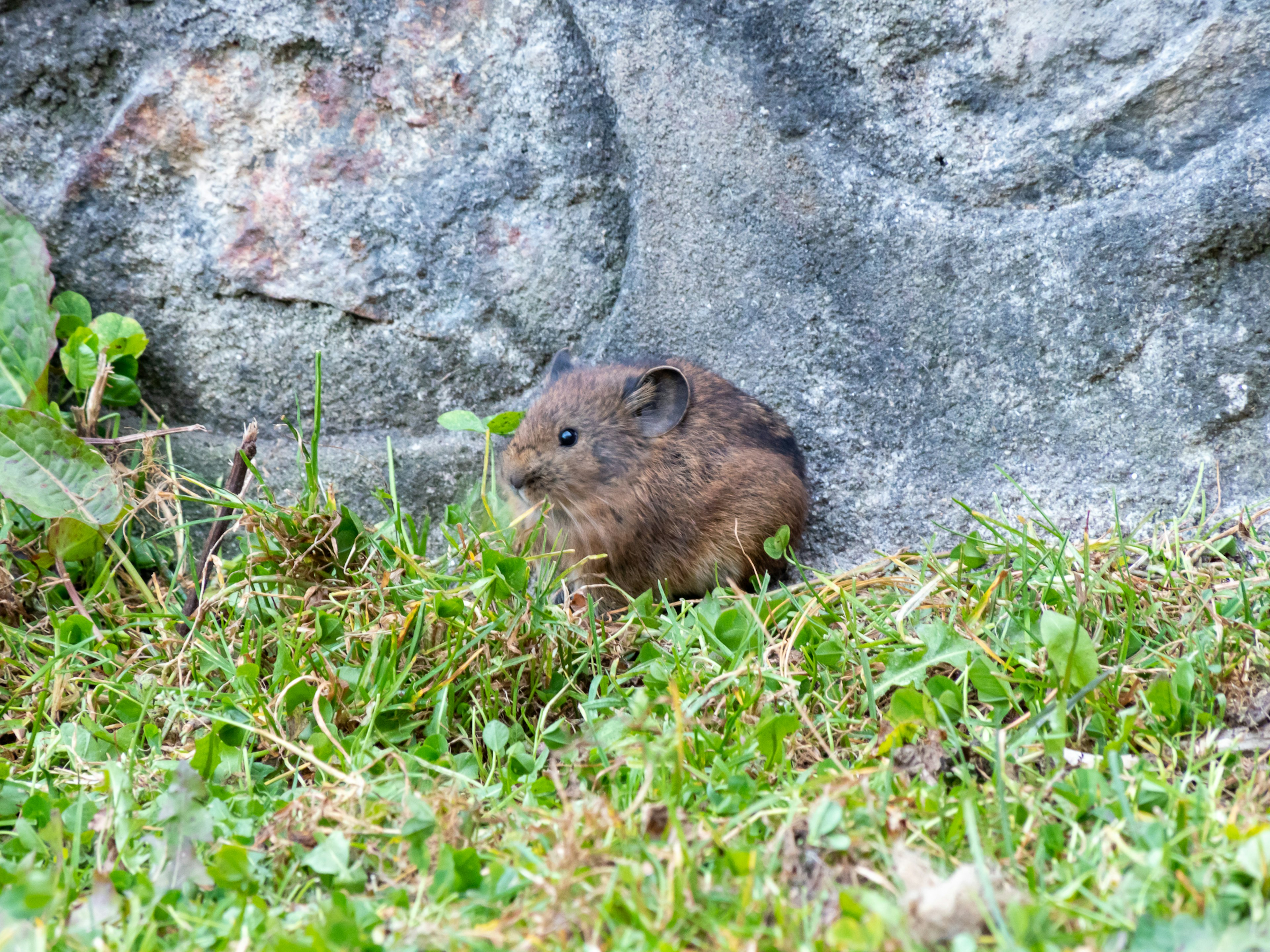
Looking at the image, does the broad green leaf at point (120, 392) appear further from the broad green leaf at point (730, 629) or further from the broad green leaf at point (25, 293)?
the broad green leaf at point (730, 629)

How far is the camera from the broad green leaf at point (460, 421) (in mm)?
3818

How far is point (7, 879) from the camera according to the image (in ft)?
7.71

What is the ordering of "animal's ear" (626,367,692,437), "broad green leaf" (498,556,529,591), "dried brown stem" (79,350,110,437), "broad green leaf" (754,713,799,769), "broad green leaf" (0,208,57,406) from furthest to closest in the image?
1. "broad green leaf" (0,208,57,406)
2. "animal's ear" (626,367,692,437)
3. "dried brown stem" (79,350,110,437)
4. "broad green leaf" (498,556,529,591)
5. "broad green leaf" (754,713,799,769)

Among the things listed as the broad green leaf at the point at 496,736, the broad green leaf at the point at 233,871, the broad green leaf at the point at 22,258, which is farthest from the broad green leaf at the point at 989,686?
the broad green leaf at the point at 22,258

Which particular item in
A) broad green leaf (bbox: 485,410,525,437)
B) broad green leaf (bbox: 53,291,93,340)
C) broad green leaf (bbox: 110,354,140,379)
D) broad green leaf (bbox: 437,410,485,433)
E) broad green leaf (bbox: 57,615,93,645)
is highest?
broad green leaf (bbox: 53,291,93,340)

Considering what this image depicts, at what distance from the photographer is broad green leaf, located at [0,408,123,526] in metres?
3.77

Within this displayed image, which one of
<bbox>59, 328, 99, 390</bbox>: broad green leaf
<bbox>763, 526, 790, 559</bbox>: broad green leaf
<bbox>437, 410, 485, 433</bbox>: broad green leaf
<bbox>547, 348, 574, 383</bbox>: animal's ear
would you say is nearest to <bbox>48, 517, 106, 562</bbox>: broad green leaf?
<bbox>59, 328, 99, 390</bbox>: broad green leaf

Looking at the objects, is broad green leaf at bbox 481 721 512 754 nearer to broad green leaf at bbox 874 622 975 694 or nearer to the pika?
broad green leaf at bbox 874 622 975 694

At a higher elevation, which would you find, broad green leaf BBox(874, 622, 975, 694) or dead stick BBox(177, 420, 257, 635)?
dead stick BBox(177, 420, 257, 635)

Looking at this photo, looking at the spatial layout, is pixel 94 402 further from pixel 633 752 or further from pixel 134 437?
pixel 633 752

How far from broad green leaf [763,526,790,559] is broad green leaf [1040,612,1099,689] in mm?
1152

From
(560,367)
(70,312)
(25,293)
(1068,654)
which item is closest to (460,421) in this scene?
(560,367)

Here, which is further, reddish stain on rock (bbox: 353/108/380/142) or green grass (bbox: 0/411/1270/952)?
reddish stain on rock (bbox: 353/108/380/142)

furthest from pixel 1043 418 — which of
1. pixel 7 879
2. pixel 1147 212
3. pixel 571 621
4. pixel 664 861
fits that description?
pixel 7 879
